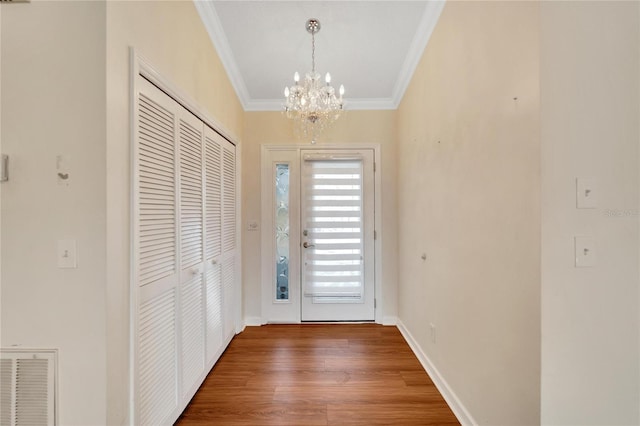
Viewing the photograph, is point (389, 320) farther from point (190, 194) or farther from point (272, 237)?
point (190, 194)

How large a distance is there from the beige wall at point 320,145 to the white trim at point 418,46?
0.45 m

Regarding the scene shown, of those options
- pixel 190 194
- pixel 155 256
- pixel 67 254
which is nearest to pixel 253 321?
pixel 190 194

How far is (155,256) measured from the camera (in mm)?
1458

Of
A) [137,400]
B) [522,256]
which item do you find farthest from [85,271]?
[522,256]

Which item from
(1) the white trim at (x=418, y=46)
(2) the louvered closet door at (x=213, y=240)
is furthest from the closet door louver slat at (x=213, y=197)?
(1) the white trim at (x=418, y=46)

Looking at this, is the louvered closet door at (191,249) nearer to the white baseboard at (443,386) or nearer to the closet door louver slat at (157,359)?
the closet door louver slat at (157,359)

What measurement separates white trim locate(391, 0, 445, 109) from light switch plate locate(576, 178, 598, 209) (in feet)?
5.09

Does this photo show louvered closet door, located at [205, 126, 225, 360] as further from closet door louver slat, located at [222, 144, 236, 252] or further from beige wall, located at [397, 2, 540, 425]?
beige wall, located at [397, 2, 540, 425]

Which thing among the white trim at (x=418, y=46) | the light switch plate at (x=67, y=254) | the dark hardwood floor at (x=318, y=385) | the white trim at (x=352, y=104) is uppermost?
the white trim at (x=418, y=46)

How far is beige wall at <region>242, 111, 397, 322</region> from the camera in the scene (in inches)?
131

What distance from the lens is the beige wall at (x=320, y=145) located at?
3.34 m

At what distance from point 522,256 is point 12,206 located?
6.90 ft

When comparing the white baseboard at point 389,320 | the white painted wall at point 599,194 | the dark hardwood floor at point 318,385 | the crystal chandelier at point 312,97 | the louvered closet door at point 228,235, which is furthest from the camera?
the white baseboard at point 389,320

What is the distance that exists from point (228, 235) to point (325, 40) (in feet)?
6.55
